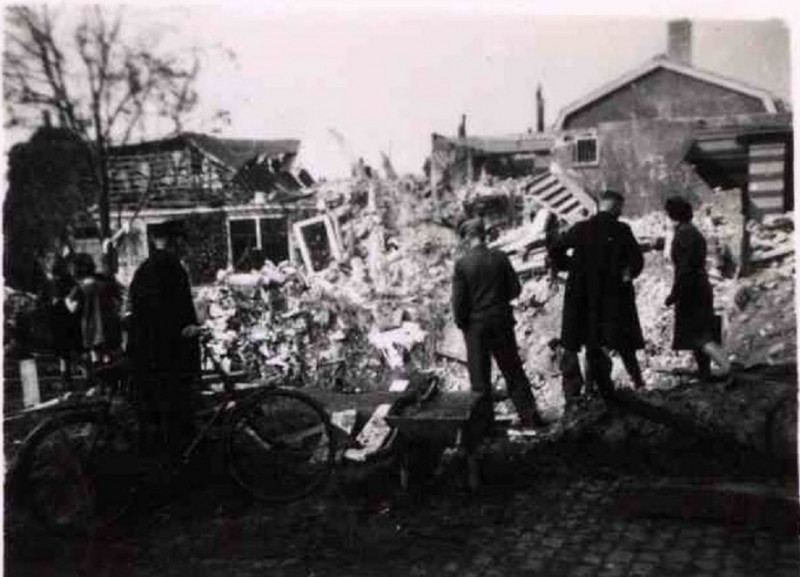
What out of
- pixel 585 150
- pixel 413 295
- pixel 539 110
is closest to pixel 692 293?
pixel 585 150

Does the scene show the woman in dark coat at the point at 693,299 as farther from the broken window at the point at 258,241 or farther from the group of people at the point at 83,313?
the group of people at the point at 83,313

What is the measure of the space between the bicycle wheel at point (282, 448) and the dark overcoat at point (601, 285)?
216 cm

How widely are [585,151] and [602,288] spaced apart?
1.13 meters

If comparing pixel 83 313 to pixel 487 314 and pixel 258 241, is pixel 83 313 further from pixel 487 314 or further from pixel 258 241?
pixel 487 314

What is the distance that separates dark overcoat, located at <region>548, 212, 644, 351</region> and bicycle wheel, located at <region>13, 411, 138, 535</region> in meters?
3.47

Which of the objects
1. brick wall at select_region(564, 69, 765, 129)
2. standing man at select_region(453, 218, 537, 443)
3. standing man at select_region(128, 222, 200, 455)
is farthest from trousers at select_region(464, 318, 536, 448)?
standing man at select_region(128, 222, 200, 455)

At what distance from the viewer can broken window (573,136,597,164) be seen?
22.1ft

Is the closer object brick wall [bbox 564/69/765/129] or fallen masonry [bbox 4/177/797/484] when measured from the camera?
brick wall [bbox 564/69/765/129]

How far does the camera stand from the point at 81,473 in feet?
18.1

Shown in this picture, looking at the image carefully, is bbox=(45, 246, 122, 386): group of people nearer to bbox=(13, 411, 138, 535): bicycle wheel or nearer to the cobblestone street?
bbox=(13, 411, 138, 535): bicycle wheel

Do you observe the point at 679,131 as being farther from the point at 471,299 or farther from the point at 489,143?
the point at 471,299

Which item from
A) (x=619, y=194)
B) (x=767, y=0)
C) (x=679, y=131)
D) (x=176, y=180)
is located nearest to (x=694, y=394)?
(x=619, y=194)

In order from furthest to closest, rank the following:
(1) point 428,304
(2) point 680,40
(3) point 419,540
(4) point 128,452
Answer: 1. (1) point 428,304
2. (2) point 680,40
3. (4) point 128,452
4. (3) point 419,540

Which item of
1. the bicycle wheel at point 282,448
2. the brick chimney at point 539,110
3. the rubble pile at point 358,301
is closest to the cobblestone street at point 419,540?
the bicycle wheel at point 282,448
